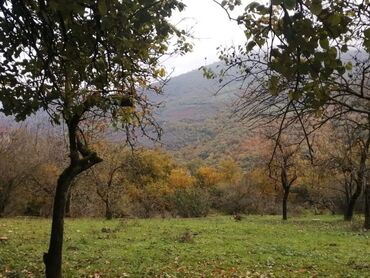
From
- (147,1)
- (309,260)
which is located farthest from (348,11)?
(309,260)

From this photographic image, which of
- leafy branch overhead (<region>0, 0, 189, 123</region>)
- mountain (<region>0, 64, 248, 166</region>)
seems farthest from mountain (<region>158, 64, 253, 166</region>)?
leafy branch overhead (<region>0, 0, 189, 123</region>)

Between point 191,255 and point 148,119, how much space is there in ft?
15.5

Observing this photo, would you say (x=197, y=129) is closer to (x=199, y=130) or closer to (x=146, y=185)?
(x=199, y=130)

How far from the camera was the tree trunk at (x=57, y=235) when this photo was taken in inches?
337

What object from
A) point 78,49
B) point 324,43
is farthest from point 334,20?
point 78,49

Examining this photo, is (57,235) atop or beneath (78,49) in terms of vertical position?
beneath

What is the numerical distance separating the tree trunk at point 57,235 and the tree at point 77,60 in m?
0.02

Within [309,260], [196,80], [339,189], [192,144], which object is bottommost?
[309,260]

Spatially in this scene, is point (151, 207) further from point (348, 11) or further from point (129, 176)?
point (348, 11)

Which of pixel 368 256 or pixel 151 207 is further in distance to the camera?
pixel 151 207

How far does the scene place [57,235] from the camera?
8.85m

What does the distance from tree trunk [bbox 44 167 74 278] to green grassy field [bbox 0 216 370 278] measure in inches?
34.0

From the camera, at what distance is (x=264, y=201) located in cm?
4241

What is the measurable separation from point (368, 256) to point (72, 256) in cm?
787
